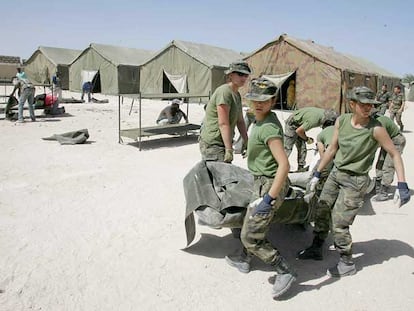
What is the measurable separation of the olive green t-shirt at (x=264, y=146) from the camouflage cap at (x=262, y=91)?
0.16 metres

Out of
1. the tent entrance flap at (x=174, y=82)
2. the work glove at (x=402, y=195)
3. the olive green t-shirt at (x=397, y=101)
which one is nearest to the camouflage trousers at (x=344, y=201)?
the work glove at (x=402, y=195)

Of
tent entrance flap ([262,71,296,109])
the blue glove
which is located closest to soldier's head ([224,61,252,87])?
the blue glove

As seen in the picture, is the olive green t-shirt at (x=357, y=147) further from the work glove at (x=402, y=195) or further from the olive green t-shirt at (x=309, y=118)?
the olive green t-shirt at (x=309, y=118)

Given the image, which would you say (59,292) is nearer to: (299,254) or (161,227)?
(161,227)

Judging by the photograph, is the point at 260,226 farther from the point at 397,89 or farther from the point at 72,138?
the point at 397,89

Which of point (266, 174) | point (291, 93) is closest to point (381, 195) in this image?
point (266, 174)

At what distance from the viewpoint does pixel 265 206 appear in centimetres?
302

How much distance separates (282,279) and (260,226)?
0.53 meters

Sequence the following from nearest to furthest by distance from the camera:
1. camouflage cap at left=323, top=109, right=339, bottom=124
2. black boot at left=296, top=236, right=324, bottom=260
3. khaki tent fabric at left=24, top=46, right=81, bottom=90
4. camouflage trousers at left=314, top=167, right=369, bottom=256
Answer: camouflage trousers at left=314, top=167, right=369, bottom=256
black boot at left=296, top=236, right=324, bottom=260
camouflage cap at left=323, top=109, right=339, bottom=124
khaki tent fabric at left=24, top=46, right=81, bottom=90

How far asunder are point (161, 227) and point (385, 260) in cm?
244

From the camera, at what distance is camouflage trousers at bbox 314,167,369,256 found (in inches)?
138

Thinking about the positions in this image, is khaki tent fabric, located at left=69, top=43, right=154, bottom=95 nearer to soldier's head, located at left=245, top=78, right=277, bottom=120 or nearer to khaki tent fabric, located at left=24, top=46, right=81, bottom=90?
khaki tent fabric, located at left=24, top=46, right=81, bottom=90

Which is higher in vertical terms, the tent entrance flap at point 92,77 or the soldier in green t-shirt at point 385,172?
the tent entrance flap at point 92,77

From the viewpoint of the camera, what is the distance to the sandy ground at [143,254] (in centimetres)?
321
